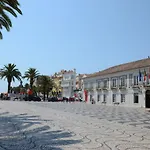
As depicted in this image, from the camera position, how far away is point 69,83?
11981 centimetres

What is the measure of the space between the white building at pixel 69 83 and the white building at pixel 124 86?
49.1m

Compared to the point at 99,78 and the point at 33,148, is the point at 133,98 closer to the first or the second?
the point at 99,78

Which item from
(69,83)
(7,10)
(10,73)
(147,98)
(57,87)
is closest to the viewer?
(7,10)

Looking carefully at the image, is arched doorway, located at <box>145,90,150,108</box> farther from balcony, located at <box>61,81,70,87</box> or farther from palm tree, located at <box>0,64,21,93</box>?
balcony, located at <box>61,81,70,87</box>

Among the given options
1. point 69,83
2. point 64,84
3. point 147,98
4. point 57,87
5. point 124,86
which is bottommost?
point 147,98

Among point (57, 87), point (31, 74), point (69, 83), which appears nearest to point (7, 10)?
point (31, 74)

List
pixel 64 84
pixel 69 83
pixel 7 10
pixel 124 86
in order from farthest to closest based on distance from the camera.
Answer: pixel 64 84 < pixel 69 83 < pixel 124 86 < pixel 7 10

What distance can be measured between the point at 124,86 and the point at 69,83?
6761 centimetres

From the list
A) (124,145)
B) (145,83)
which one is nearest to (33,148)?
(124,145)

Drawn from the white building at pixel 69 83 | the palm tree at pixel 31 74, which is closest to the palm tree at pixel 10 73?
the palm tree at pixel 31 74

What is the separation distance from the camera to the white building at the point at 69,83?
119m

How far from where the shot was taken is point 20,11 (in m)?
18.7

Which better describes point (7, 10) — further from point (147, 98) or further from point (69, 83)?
point (69, 83)

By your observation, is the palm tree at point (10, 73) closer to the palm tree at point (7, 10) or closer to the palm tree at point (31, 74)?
the palm tree at point (31, 74)
